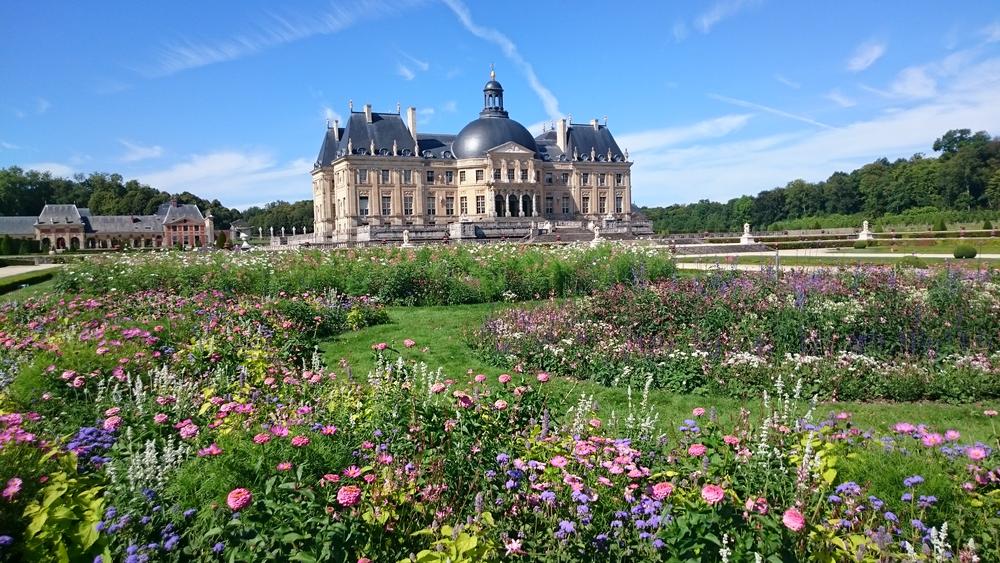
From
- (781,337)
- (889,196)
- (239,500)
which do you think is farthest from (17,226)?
(889,196)

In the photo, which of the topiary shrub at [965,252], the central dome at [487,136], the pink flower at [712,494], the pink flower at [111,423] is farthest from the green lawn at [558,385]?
the central dome at [487,136]

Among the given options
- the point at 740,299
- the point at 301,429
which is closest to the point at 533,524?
the point at 301,429

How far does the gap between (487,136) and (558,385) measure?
186 feet

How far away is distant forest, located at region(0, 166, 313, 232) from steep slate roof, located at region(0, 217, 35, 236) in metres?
11.4

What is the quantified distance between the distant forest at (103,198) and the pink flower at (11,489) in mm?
89537

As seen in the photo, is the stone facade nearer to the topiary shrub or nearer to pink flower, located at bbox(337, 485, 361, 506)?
the topiary shrub

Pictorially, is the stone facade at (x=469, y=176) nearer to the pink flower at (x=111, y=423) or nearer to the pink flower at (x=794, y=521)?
the pink flower at (x=111, y=423)

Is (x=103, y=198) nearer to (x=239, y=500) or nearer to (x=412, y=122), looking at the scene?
(x=412, y=122)

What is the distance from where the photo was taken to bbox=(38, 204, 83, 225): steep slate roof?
2896 inches

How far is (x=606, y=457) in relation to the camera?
11.6 ft

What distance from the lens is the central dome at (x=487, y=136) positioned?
2410 inches

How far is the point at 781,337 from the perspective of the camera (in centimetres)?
791

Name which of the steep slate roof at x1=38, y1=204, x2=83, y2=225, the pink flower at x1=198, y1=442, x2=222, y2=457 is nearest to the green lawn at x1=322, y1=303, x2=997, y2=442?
the pink flower at x1=198, y1=442, x2=222, y2=457

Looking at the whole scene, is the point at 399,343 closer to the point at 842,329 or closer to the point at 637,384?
the point at 637,384
